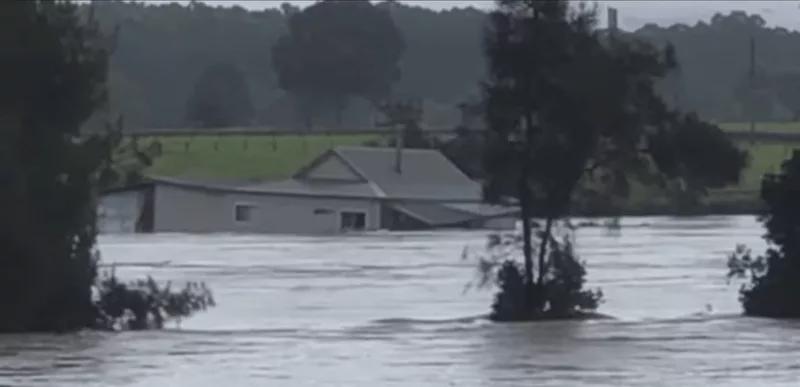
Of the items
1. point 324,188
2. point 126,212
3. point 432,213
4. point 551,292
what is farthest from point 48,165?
point 432,213

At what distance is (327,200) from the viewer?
67.4 metres

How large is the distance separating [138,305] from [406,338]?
4613 millimetres

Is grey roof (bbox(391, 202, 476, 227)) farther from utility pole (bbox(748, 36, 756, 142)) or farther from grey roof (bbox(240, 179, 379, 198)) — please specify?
utility pole (bbox(748, 36, 756, 142))

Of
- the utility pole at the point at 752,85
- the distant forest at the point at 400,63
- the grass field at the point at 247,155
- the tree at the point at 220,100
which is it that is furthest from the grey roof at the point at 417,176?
the tree at the point at 220,100

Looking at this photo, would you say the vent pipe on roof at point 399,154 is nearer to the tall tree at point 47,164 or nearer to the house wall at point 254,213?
the house wall at point 254,213

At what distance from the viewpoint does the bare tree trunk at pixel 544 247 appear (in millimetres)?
29641

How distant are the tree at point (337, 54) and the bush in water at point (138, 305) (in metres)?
71.5

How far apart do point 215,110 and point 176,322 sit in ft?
232

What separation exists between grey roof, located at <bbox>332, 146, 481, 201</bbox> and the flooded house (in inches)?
1.1

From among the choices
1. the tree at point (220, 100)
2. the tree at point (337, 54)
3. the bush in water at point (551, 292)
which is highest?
the tree at point (337, 54)

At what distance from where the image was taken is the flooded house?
219 feet

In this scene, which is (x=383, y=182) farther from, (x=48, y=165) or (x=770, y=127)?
(x=48, y=165)

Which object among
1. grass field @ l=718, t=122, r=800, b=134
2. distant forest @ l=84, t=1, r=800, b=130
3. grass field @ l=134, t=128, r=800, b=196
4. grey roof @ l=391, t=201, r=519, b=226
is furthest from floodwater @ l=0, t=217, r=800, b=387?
distant forest @ l=84, t=1, r=800, b=130

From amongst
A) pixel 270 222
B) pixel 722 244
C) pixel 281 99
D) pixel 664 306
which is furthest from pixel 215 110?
pixel 664 306
